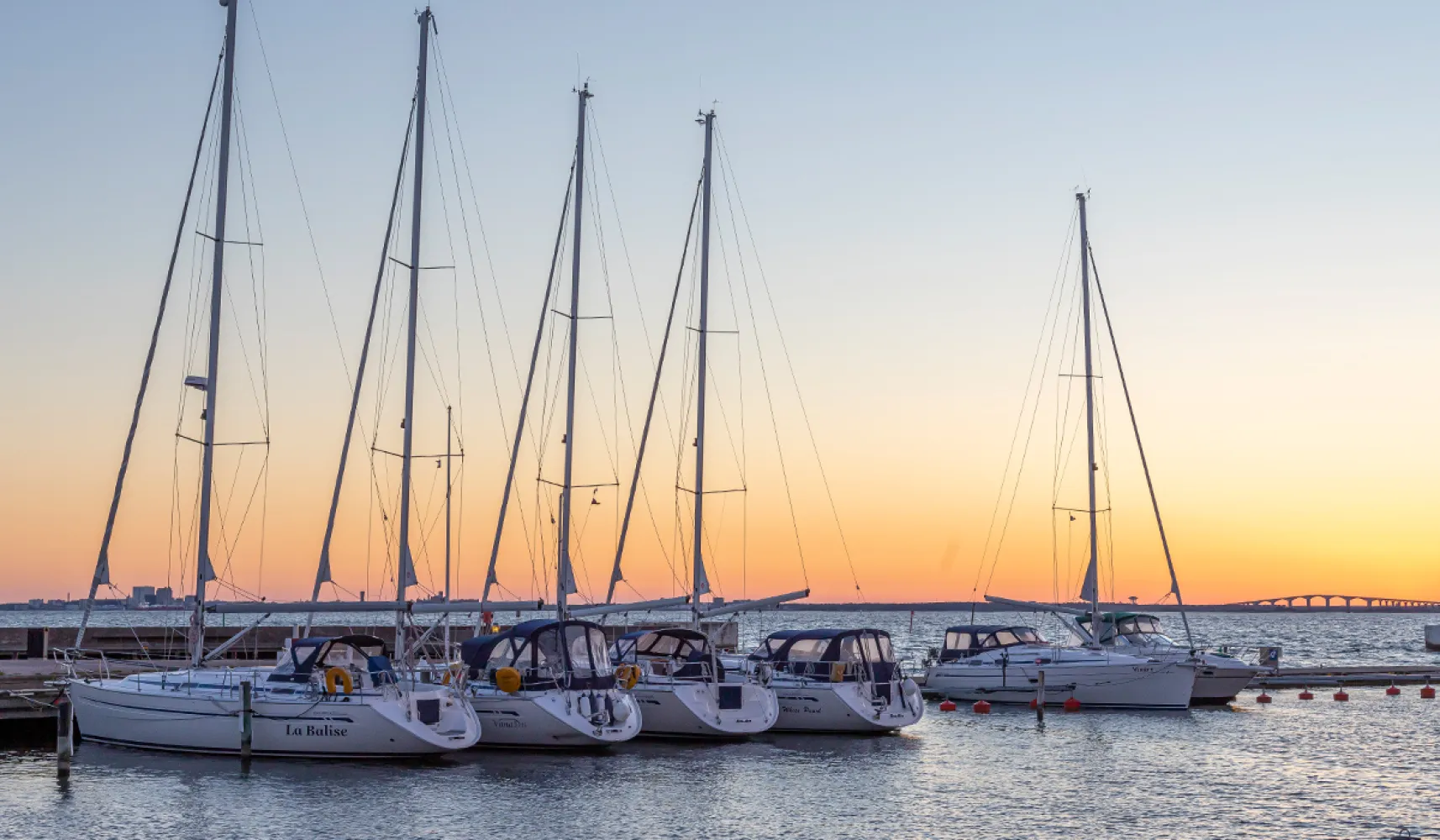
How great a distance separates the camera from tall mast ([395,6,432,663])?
3553 cm

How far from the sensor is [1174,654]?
48.0 m

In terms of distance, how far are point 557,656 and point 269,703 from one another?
6.28m

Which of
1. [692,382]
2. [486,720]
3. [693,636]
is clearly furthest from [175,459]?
[692,382]

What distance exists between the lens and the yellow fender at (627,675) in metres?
35.6

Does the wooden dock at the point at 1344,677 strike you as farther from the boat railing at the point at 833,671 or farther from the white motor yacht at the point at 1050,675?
the boat railing at the point at 833,671

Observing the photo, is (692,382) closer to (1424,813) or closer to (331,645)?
(331,645)

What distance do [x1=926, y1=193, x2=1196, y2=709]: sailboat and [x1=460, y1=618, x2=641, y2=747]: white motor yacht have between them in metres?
15.9

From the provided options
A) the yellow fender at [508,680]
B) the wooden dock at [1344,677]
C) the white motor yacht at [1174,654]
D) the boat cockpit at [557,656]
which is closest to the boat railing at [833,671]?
the boat cockpit at [557,656]

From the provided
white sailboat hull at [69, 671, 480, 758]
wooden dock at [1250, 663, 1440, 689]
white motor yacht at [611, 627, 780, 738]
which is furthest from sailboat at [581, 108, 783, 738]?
wooden dock at [1250, 663, 1440, 689]

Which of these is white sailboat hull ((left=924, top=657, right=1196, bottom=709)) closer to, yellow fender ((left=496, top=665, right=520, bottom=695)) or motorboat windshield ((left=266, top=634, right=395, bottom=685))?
yellow fender ((left=496, top=665, right=520, bottom=695))

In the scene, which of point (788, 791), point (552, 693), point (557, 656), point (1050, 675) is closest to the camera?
point (788, 791)

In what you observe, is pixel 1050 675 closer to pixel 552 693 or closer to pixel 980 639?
pixel 980 639

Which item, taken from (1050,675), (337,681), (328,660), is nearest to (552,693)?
(337,681)

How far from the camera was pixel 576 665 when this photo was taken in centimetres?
3353
